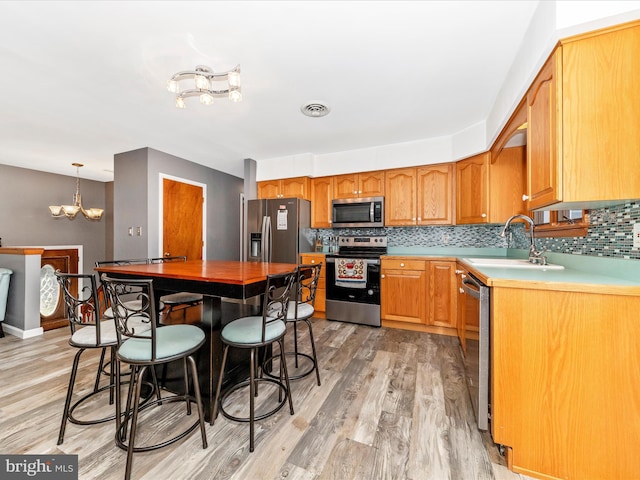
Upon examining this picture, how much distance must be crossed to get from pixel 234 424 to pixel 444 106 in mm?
3065

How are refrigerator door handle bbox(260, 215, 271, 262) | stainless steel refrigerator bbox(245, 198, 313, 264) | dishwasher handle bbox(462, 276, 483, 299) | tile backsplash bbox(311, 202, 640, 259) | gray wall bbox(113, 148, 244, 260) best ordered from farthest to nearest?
1. refrigerator door handle bbox(260, 215, 271, 262)
2. stainless steel refrigerator bbox(245, 198, 313, 264)
3. gray wall bbox(113, 148, 244, 260)
4. dishwasher handle bbox(462, 276, 483, 299)
5. tile backsplash bbox(311, 202, 640, 259)

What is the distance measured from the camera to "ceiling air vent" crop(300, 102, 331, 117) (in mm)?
2520

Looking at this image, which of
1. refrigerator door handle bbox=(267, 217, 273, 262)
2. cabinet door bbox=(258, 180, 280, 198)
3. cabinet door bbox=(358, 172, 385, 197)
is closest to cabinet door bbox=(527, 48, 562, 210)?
cabinet door bbox=(358, 172, 385, 197)

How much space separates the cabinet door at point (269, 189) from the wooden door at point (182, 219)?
1.06 metres

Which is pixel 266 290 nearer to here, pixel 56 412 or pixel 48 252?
pixel 56 412

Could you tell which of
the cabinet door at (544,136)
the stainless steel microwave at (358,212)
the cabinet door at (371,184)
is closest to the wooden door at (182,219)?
the stainless steel microwave at (358,212)

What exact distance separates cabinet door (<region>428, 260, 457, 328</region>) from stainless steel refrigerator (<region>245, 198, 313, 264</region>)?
178 centimetres

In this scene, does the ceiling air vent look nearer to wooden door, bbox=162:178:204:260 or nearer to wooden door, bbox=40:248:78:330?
wooden door, bbox=162:178:204:260

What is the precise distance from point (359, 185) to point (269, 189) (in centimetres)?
142

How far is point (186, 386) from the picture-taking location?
1.65 metres

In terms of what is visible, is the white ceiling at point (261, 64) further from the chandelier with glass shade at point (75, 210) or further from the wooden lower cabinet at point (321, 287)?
the wooden lower cabinet at point (321, 287)

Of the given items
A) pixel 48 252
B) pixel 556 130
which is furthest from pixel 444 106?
pixel 48 252

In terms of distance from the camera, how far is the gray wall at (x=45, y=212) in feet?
14.8

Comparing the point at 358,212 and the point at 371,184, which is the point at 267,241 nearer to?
the point at 358,212
